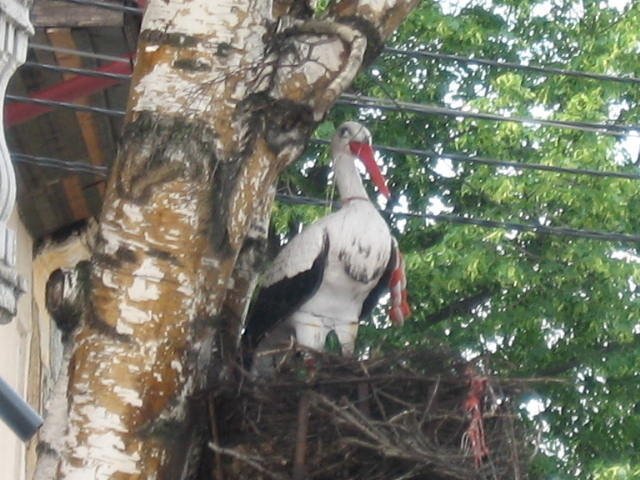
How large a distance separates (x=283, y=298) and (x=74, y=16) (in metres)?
2.06

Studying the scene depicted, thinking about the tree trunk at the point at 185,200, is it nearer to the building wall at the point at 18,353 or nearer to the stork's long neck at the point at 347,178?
the stork's long neck at the point at 347,178

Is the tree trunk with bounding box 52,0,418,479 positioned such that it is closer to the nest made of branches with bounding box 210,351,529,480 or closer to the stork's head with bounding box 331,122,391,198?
the nest made of branches with bounding box 210,351,529,480

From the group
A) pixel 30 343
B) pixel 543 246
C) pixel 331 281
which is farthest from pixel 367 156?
pixel 543 246

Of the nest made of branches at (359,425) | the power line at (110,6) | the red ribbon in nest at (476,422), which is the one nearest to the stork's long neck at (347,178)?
the power line at (110,6)

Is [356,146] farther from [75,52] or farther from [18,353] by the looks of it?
[18,353]

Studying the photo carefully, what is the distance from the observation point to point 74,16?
10.0m

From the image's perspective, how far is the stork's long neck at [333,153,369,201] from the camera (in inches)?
356

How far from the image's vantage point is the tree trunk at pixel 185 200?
6809 mm

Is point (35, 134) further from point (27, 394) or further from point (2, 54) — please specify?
point (2, 54)

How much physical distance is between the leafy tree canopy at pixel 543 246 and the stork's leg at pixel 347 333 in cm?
452

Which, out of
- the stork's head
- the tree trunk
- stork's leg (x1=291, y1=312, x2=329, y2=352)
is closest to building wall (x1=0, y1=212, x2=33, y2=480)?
the stork's head

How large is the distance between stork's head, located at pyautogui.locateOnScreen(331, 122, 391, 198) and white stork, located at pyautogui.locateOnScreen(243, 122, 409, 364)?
371mm

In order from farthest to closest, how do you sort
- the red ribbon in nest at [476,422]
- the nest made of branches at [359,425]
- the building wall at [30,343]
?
the building wall at [30,343]
the red ribbon in nest at [476,422]
the nest made of branches at [359,425]

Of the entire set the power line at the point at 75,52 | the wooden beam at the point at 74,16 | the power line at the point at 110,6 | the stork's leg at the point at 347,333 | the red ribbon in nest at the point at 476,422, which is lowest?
the red ribbon in nest at the point at 476,422
